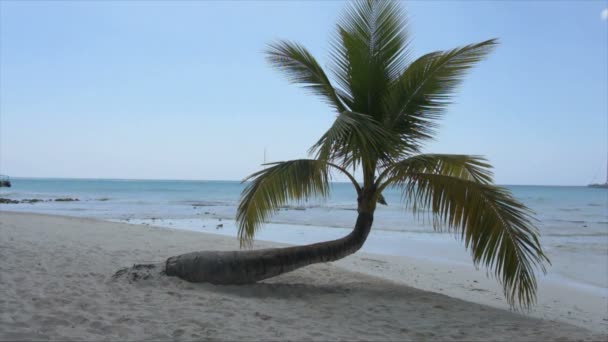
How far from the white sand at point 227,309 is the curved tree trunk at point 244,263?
166mm

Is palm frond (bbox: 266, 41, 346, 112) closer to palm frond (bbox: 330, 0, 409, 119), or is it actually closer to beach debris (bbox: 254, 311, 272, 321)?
palm frond (bbox: 330, 0, 409, 119)

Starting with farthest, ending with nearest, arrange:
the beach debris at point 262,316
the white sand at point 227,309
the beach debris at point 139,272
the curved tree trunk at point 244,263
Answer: the curved tree trunk at point 244,263 < the beach debris at point 139,272 < the beach debris at point 262,316 < the white sand at point 227,309

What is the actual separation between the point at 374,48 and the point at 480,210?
8.88 ft

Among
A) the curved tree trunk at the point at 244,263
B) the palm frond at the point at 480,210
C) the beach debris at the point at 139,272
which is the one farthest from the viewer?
the curved tree trunk at the point at 244,263

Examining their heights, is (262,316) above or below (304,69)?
below

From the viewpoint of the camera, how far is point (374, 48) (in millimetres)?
6203

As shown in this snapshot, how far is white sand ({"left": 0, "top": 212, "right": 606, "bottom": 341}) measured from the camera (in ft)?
12.5

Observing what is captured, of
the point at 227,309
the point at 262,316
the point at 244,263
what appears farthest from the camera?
the point at 244,263

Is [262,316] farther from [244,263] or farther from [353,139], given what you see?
[353,139]

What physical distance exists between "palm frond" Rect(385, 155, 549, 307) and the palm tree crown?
0.01m

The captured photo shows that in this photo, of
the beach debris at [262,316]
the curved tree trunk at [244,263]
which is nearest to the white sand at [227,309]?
the beach debris at [262,316]

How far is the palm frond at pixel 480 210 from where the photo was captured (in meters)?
4.81

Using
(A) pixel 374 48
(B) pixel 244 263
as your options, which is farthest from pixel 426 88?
(B) pixel 244 263

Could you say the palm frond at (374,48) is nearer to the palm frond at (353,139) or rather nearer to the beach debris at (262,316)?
the palm frond at (353,139)
